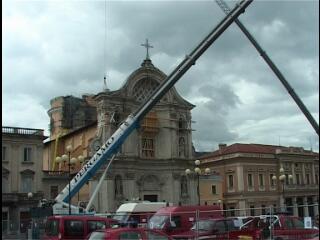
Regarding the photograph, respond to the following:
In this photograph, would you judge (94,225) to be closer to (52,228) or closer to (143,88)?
(52,228)

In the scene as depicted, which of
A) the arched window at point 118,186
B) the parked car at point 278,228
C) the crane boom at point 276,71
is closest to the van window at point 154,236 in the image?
the parked car at point 278,228

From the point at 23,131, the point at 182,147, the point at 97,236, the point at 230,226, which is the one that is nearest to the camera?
the point at 97,236

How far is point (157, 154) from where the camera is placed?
201 feet

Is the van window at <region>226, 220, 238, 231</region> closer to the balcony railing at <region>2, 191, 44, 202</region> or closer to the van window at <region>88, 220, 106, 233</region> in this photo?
the van window at <region>88, 220, 106, 233</region>

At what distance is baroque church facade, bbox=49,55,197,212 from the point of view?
56250 mm

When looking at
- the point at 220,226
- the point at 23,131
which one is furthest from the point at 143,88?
the point at 220,226

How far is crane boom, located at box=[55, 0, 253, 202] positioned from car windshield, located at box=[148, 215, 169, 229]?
568cm

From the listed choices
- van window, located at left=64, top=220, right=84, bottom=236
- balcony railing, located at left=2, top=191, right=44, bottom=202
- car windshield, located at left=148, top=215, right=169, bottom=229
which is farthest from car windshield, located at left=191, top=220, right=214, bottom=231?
balcony railing, located at left=2, top=191, right=44, bottom=202

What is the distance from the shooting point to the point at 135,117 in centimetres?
3009

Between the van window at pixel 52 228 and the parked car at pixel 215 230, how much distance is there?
16.4ft

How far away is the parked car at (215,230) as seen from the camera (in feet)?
64.3

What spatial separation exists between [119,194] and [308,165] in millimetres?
36756

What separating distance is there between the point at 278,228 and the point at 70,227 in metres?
8.08

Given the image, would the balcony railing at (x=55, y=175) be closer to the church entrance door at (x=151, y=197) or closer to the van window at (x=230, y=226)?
the church entrance door at (x=151, y=197)
